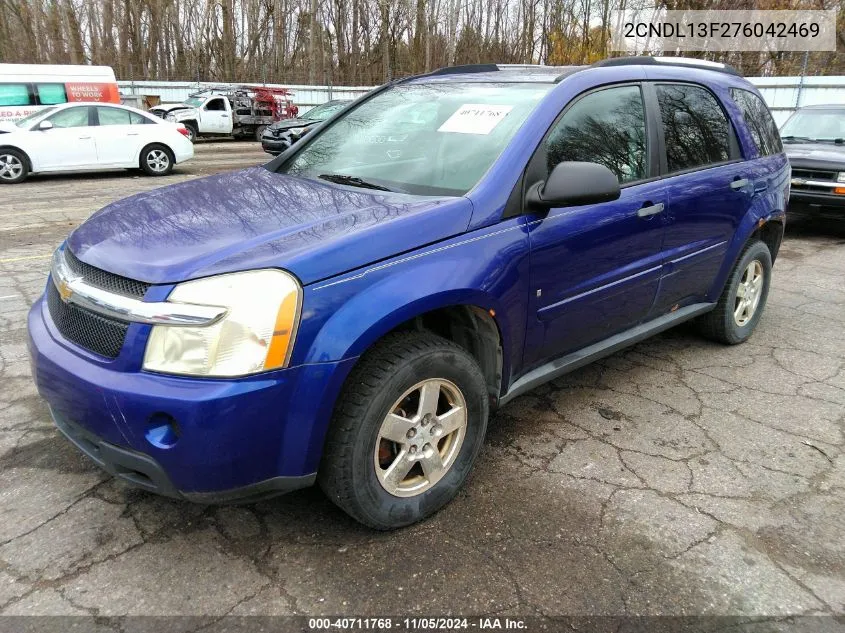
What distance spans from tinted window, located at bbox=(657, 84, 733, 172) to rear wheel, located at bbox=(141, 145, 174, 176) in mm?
12173

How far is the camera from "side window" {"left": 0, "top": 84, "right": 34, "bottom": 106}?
15.8m

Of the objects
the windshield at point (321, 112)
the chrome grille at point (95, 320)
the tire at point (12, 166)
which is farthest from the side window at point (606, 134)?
the windshield at point (321, 112)

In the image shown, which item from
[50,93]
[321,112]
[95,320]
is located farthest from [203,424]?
[50,93]

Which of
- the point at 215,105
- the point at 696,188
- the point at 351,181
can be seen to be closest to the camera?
the point at 351,181

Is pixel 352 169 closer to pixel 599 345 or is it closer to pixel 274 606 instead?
pixel 599 345

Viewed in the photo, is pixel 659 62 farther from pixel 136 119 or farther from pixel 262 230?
pixel 136 119

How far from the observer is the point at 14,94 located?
15930 mm

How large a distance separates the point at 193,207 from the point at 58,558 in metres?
1.44

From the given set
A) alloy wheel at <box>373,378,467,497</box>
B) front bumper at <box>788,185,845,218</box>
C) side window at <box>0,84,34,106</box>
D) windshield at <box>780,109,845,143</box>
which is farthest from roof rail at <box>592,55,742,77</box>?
side window at <box>0,84,34,106</box>

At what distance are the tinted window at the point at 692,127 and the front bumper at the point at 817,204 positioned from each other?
15.3 ft

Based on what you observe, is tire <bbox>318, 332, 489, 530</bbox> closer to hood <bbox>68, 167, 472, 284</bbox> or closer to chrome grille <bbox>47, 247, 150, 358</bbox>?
hood <bbox>68, 167, 472, 284</bbox>

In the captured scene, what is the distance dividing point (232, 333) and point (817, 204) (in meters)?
8.34

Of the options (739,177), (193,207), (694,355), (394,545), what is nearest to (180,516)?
(394,545)

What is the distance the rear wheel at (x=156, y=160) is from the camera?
1341cm
